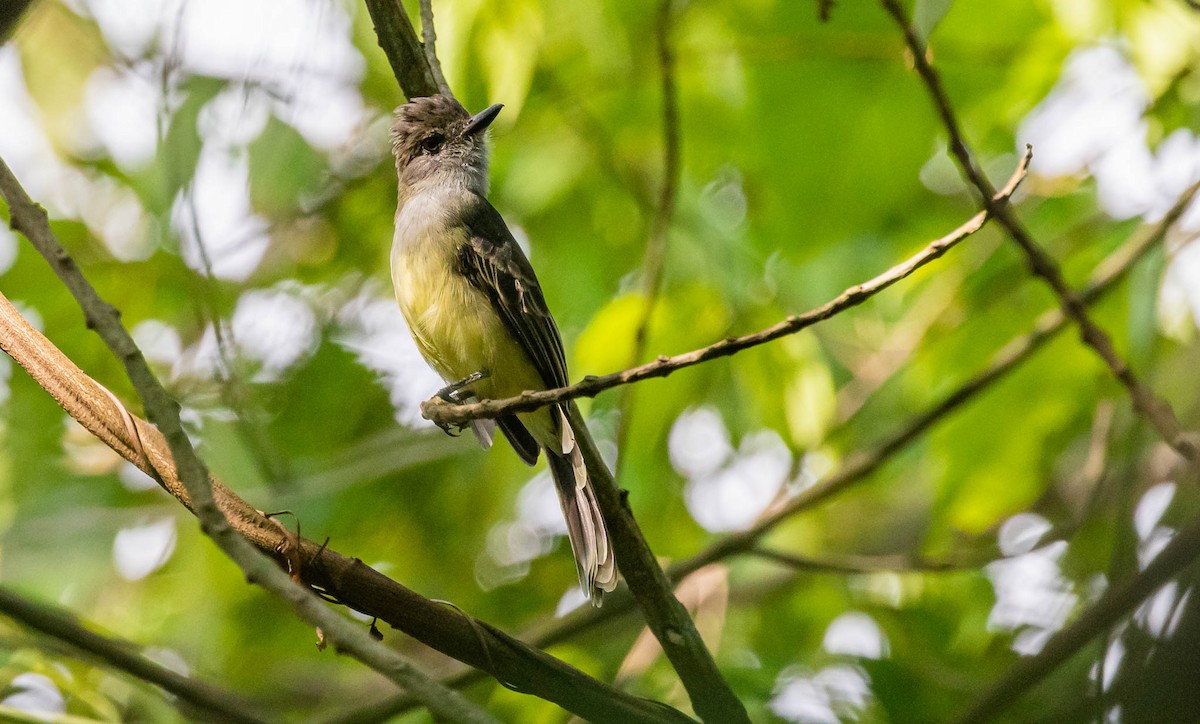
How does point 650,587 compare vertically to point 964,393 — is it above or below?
below

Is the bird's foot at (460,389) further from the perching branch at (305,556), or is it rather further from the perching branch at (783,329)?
the perching branch at (305,556)

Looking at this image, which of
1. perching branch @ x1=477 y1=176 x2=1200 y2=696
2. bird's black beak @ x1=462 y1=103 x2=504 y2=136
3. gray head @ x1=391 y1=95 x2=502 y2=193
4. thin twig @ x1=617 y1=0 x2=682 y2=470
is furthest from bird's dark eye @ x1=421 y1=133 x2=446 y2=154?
perching branch @ x1=477 y1=176 x2=1200 y2=696

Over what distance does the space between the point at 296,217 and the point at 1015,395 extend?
3.14 meters

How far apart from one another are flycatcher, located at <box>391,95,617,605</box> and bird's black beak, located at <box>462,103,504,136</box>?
2.9 inches

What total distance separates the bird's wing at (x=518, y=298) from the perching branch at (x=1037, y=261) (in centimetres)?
151

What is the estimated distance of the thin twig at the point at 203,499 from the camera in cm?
172

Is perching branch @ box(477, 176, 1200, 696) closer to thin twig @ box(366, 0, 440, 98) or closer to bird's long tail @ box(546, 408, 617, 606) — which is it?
bird's long tail @ box(546, 408, 617, 606)

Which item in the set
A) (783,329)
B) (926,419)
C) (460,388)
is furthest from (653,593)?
(926,419)

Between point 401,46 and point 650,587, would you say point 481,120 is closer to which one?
point 401,46

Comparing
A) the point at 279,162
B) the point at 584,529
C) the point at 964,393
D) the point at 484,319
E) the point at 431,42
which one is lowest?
the point at 584,529

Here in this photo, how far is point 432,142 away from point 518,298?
104 centimetres

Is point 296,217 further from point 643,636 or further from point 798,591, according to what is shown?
point 798,591

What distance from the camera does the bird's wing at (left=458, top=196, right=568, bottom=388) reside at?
3.87 m

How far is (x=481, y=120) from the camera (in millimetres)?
4234
